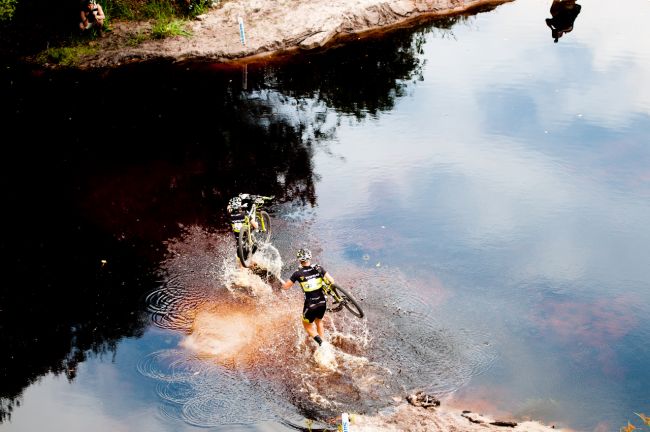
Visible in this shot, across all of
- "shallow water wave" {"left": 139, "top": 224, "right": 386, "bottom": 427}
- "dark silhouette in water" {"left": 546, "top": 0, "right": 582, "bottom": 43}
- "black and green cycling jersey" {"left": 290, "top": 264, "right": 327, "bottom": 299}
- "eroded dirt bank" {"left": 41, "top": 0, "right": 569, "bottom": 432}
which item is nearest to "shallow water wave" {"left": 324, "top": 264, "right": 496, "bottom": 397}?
"shallow water wave" {"left": 139, "top": 224, "right": 386, "bottom": 427}

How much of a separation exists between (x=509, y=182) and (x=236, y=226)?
296 inches

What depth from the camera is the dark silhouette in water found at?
25969 millimetres

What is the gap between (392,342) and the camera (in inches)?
435

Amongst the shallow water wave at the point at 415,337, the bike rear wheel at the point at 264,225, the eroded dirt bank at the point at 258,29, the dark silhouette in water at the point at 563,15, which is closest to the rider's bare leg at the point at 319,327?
the shallow water wave at the point at 415,337

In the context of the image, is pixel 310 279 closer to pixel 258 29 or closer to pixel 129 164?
pixel 129 164

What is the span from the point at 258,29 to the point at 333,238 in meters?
13.3

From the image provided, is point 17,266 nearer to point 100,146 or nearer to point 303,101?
point 100,146

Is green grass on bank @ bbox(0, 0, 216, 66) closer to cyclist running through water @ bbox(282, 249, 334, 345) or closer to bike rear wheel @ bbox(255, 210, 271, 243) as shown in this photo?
bike rear wheel @ bbox(255, 210, 271, 243)

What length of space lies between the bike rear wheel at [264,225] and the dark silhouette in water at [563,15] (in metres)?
17.7

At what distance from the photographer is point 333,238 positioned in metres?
14.2

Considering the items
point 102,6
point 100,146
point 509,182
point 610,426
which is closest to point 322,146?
point 509,182

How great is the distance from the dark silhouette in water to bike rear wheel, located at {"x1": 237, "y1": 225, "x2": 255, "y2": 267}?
61.6ft

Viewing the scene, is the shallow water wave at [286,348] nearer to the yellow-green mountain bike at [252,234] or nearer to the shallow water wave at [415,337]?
the shallow water wave at [415,337]

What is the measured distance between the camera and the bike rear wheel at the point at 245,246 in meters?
12.6
